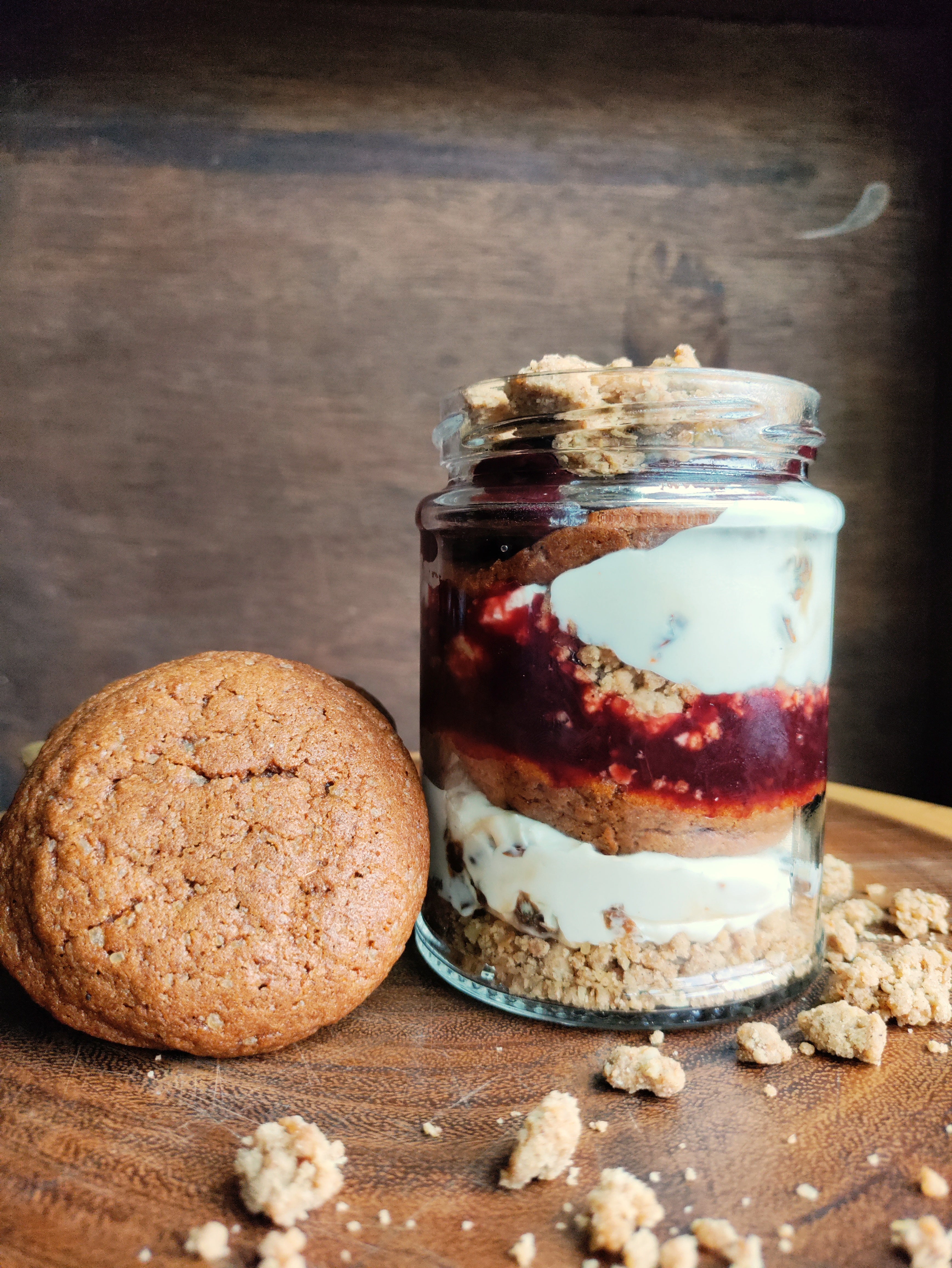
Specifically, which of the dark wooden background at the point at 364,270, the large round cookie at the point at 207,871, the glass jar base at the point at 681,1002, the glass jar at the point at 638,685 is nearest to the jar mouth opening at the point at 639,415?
the glass jar at the point at 638,685

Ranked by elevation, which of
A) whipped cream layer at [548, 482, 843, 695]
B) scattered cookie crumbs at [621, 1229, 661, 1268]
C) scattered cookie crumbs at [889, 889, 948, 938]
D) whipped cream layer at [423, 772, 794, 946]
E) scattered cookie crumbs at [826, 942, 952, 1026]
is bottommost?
scattered cookie crumbs at [889, 889, 948, 938]

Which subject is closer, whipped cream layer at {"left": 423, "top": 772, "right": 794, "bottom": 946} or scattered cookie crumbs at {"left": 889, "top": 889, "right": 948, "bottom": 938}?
whipped cream layer at {"left": 423, "top": 772, "right": 794, "bottom": 946}

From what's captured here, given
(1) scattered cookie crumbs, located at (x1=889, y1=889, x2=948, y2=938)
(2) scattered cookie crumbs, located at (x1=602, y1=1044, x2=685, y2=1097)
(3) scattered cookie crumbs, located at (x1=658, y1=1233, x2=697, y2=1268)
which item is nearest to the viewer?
(3) scattered cookie crumbs, located at (x1=658, y1=1233, x2=697, y2=1268)

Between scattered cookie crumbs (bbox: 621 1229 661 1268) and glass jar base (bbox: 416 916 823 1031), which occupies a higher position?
scattered cookie crumbs (bbox: 621 1229 661 1268)

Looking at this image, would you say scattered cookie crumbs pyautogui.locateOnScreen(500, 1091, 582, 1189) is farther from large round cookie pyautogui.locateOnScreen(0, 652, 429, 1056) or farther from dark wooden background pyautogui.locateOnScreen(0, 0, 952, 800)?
dark wooden background pyautogui.locateOnScreen(0, 0, 952, 800)

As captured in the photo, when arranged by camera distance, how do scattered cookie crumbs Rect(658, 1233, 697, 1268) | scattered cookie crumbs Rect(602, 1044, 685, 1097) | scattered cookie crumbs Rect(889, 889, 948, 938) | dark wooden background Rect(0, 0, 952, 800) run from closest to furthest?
scattered cookie crumbs Rect(658, 1233, 697, 1268), scattered cookie crumbs Rect(602, 1044, 685, 1097), scattered cookie crumbs Rect(889, 889, 948, 938), dark wooden background Rect(0, 0, 952, 800)

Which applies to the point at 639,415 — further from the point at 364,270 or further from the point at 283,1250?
the point at 364,270

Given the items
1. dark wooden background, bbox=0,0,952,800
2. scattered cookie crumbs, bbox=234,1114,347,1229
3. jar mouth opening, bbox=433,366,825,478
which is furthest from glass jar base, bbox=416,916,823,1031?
dark wooden background, bbox=0,0,952,800

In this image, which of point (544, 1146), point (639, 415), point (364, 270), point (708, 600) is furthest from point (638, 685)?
point (364, 270)
